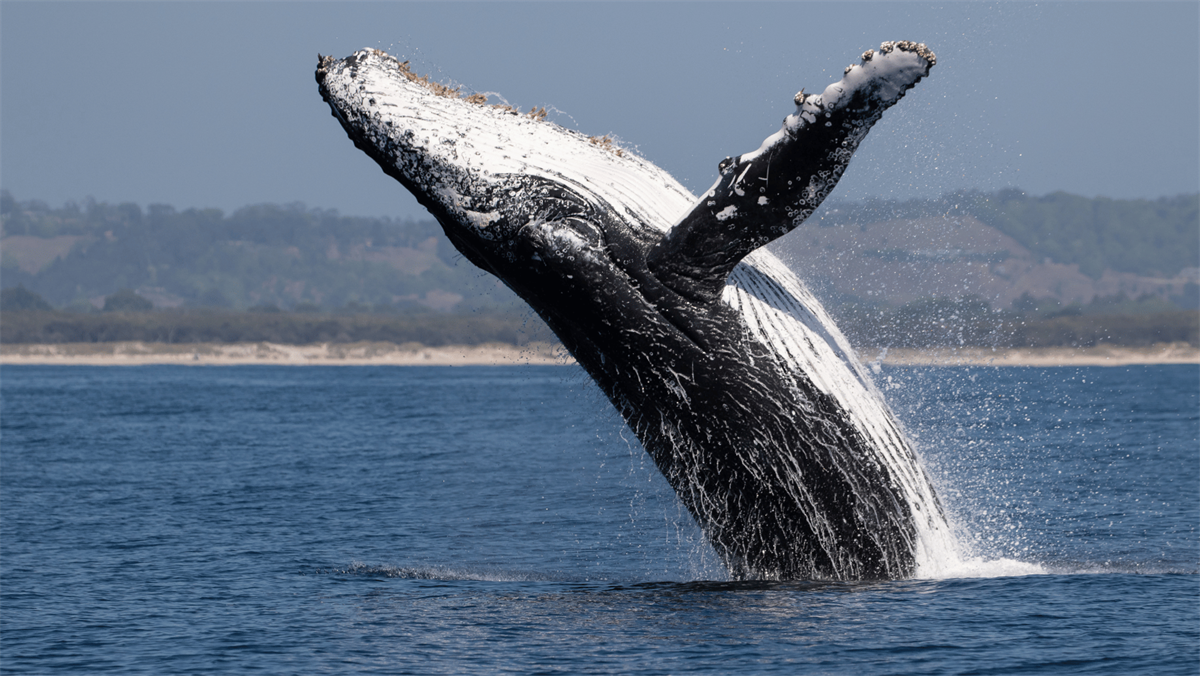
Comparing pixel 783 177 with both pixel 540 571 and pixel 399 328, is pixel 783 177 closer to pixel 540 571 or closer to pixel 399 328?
pixel 540 571

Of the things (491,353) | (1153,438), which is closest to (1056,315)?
(491,353)

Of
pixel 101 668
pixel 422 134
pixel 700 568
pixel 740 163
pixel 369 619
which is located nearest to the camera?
pixel 740 163

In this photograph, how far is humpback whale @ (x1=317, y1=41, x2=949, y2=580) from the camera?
6.93 metres

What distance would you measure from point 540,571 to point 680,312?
484cm

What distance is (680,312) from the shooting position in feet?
22.9

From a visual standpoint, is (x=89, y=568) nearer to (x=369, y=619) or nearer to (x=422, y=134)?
(x=369, y=619)

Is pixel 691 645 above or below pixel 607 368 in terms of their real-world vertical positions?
below

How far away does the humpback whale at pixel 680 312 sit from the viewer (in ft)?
22.7

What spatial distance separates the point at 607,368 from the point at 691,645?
1.72 m

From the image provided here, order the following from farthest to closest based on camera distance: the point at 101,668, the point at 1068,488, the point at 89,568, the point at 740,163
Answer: the point at 1068,488, the point at 89,568, the point at 101,668, the point at 740,163

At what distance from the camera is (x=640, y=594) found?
9070 mm

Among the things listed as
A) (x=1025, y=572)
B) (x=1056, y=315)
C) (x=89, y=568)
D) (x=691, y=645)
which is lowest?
(x=89, y=568)

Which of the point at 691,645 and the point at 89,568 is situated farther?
the point at 89,568

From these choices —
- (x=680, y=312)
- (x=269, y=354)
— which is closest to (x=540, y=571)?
(x=680, y=312)
